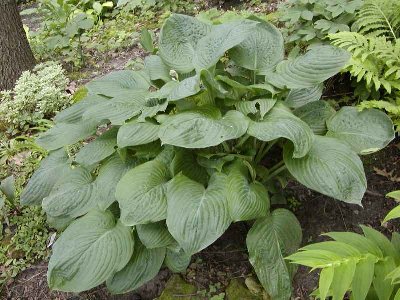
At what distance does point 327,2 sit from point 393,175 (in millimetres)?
1583

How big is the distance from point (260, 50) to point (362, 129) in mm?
891

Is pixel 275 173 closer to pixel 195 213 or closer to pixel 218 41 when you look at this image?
pixel 195 213

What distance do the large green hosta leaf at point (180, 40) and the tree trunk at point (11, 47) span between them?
2511 mm

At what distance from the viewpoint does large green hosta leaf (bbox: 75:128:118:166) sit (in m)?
2.91

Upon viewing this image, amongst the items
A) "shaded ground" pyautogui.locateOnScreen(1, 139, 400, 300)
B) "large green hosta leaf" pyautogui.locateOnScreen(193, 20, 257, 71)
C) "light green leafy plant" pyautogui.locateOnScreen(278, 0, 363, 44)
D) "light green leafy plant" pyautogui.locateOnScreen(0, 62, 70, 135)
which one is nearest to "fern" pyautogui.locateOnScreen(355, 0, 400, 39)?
"light green leafy plant" pyautogui.locateOnScreen(278, 0, 363, 44)

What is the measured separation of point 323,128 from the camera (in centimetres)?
289

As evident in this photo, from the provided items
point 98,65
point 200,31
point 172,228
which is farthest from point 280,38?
point 98,65

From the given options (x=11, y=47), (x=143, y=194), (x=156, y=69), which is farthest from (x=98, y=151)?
(x=11, y=47)

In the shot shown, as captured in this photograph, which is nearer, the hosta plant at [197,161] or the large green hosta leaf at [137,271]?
the hosta plant at [197,161]

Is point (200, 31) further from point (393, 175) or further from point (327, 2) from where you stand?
point (393, 175)

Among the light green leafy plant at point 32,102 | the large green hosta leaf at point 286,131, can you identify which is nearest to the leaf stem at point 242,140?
the large green hosta leaf at point 286,131

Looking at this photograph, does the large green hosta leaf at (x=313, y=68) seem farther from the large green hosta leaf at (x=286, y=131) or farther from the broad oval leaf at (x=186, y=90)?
the broad oval leaf at (x=186, y=90)

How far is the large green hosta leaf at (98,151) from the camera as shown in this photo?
9.55ft

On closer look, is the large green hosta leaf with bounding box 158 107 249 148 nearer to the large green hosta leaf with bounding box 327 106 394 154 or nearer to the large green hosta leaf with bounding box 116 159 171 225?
the large green hosta leaf with bounding box 116 159 171 225
